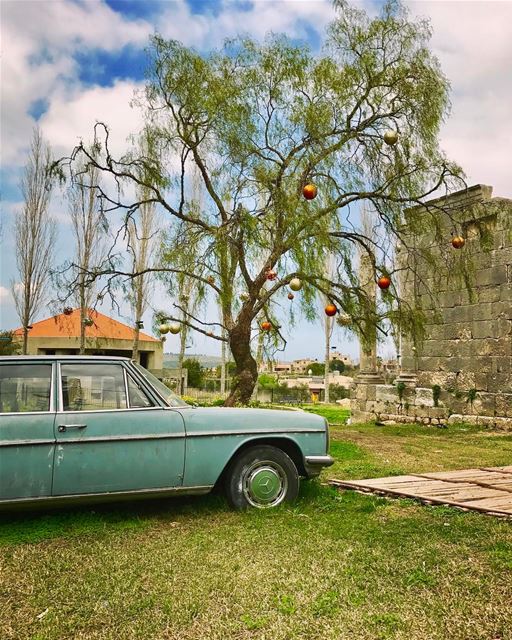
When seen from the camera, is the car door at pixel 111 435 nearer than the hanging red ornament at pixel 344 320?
Yes

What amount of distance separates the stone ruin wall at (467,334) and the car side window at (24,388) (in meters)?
8.54

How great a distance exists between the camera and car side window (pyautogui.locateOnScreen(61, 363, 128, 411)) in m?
4.79

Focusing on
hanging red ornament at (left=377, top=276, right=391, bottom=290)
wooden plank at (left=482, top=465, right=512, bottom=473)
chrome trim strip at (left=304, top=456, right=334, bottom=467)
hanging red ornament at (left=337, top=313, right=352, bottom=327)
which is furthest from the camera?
hanging red ornament at (left=337, top=313, right=352, bottom=327)

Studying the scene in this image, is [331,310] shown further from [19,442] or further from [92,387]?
[19,442]

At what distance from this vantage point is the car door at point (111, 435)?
15.0 ft

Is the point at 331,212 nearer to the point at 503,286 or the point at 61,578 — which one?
the point at 503,286

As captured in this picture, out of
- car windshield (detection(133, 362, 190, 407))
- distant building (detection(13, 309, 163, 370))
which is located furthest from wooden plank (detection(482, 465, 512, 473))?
distant building (detection(13, 309, 163, 370))

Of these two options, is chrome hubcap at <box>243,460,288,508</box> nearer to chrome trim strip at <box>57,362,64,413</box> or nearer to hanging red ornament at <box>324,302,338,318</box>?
chrome trim strip at <box>57,362,64,413</box>

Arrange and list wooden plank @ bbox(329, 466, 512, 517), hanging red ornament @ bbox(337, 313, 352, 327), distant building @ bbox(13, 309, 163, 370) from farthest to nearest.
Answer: distant building @ bbox(13, 309, 163, 370) → hanging red ornament @ bbox(337, 313, 352, 327) → wooden plank @ bbox(329, 466, 512, 517)

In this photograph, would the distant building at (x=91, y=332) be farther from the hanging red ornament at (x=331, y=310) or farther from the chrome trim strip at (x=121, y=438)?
the chrome trim strip at (x=121, y=438)

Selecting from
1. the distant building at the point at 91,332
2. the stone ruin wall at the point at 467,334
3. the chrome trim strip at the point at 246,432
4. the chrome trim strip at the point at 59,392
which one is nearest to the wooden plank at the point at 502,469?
the chrome trim strip at the point at 246,432

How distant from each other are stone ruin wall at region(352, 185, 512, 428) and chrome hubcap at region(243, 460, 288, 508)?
25.0ft

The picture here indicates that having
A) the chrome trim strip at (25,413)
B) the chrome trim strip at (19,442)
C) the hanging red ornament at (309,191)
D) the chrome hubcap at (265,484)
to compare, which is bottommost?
the chrome hubcap at (265,484)

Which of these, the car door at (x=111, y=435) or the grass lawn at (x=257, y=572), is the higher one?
the car door at (x=111, y=435)
